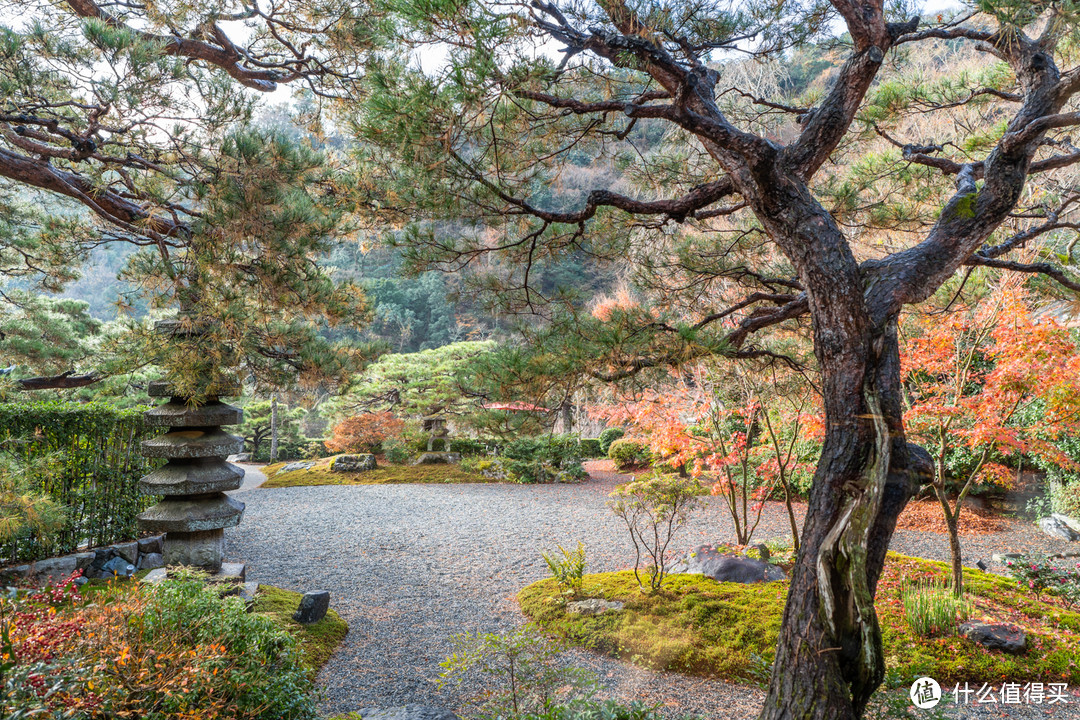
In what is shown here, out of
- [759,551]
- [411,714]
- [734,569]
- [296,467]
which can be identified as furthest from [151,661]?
[296,467]

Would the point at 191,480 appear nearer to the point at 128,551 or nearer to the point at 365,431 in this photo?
the point at 128,551

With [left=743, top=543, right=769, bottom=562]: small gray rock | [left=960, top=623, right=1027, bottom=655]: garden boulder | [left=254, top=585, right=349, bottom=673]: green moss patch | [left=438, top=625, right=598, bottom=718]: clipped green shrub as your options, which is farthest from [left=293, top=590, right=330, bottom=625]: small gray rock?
[left=960, top=623, right=1027, bottom=655]: garden boulder

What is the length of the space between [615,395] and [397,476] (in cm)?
773

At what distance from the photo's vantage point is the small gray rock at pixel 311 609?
3.54 m

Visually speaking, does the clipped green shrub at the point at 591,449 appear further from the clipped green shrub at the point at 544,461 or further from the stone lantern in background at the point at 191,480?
the stone lantern in background at the point at 191,480

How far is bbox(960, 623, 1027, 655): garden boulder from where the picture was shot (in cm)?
309

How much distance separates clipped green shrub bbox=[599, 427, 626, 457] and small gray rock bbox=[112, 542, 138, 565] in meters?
9.13

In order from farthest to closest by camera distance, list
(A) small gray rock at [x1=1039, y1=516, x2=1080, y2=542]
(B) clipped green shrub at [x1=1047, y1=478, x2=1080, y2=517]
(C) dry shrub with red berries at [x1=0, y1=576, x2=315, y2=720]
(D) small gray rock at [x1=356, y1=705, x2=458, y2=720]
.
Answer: (B) clipped green shrub at [x1=1047, y1=478, x2=1080, y2=517], (A) small gray rock at [x1=1039, y1=516, x2=1080, y2=542], (D) small gray rock at [x1=356, y1=705, x2=458, y2=720], (C) dry shrub with red berries at [x1=0, y1=576, x2=315, y2=720]

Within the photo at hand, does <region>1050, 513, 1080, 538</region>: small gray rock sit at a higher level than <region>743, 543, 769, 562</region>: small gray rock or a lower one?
higher

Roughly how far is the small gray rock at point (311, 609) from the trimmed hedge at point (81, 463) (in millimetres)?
1688

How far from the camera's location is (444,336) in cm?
1845

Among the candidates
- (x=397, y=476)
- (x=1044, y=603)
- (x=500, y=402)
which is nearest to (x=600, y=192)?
(x=500, y=402)

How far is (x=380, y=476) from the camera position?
9672mm

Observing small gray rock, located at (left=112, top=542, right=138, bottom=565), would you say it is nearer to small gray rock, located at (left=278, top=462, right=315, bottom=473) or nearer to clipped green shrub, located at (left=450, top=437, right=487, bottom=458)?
small gray rock, located at (left=278, top=462, right=315, bottom=473)
